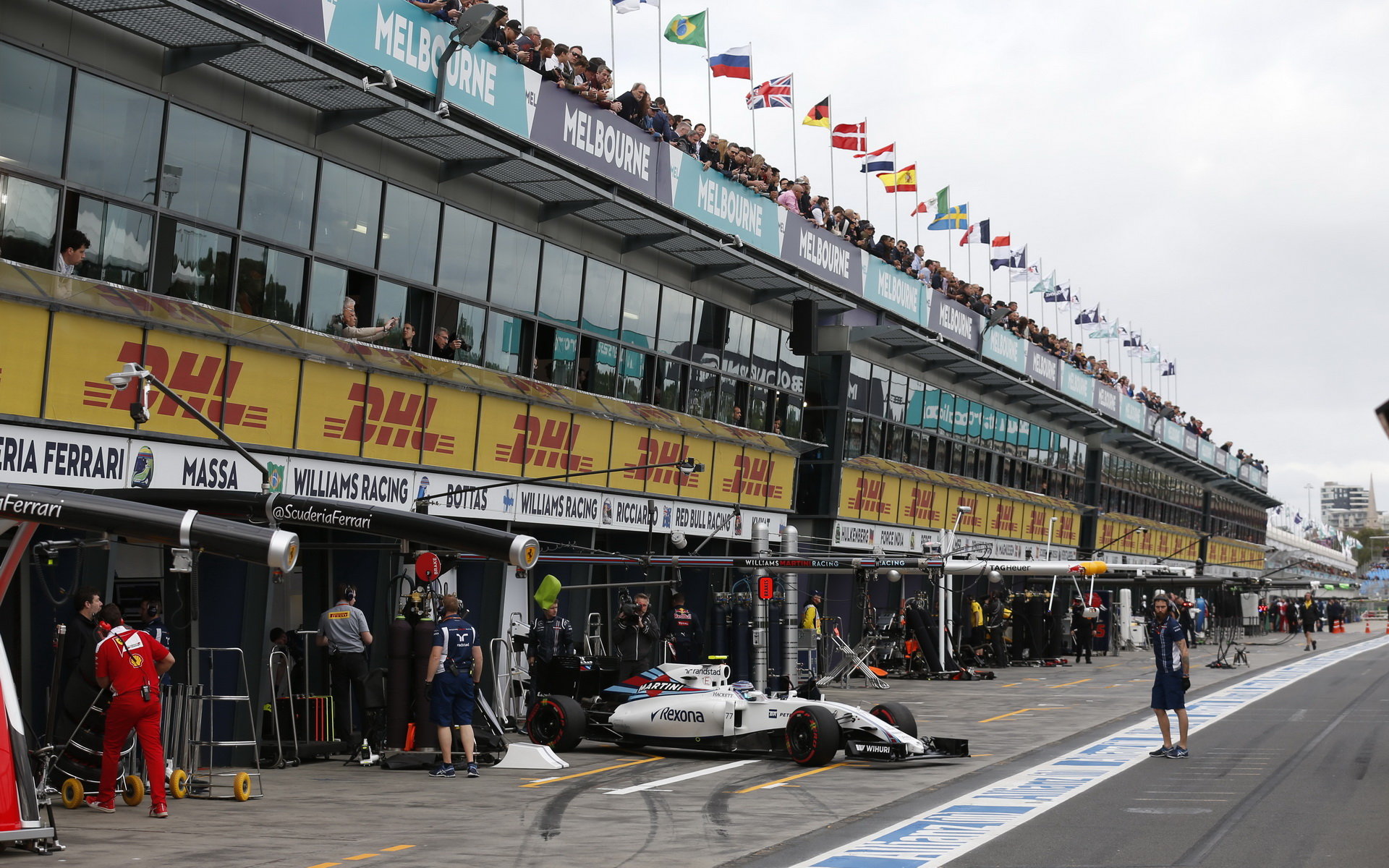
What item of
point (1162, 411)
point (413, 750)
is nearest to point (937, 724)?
point (413, 750)

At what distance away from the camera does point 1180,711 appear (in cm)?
1733

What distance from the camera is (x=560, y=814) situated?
12844 mm

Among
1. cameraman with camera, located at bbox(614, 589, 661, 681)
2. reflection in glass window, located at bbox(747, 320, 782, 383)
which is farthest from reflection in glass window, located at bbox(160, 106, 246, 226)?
reflection in glass window, located at bbox(747, 320, 782, 383)

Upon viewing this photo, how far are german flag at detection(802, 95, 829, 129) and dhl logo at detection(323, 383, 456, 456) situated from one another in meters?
15.5

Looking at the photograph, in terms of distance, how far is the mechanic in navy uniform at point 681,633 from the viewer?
23.9 metres

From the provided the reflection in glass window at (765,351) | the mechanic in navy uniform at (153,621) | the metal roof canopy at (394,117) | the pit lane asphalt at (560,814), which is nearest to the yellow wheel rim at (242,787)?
the pit lane asphalt at (560,814)

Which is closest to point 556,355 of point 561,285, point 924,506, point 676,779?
point 561,285

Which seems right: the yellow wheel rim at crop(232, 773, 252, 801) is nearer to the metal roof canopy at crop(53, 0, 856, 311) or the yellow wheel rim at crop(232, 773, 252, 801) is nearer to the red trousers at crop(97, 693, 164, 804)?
the red trousers at crop(97, 693, 164, 804)

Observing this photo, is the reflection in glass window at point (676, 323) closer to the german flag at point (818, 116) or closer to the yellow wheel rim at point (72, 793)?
the german flag at point (818, 116)

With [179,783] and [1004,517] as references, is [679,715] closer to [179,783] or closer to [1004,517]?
[179,783]

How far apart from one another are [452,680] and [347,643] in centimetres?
238

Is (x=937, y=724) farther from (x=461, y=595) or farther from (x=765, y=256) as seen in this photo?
(x=765, y=256)

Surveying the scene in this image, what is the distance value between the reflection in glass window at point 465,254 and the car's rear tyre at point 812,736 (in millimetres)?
8722

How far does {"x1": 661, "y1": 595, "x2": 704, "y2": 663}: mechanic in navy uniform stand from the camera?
2386 cm
